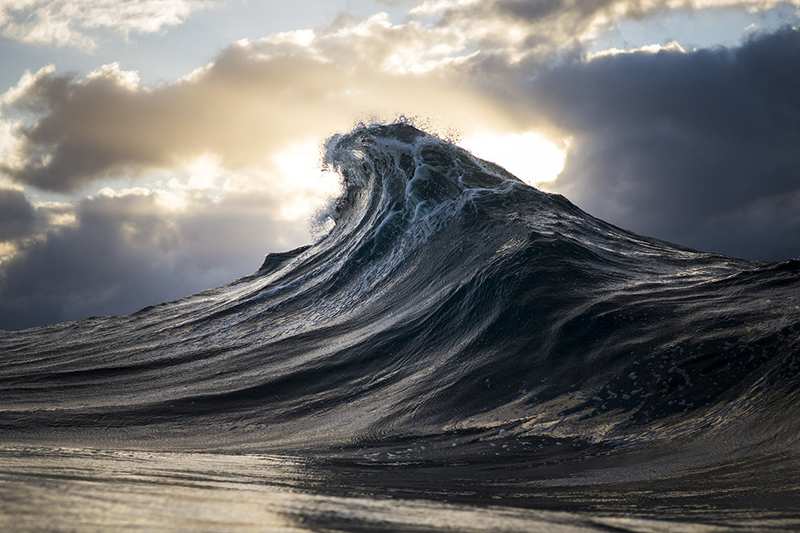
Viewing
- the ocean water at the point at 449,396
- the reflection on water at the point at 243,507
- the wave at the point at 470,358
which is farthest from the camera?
the wave at the point at 470,358

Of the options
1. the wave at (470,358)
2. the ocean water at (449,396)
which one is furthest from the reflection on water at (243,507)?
the wave at (470,358)

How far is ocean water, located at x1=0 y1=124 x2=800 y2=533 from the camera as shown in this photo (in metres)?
1.99

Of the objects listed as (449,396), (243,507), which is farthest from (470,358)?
(243,507)

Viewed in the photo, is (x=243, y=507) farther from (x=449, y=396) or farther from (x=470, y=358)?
(x=470, y=358)

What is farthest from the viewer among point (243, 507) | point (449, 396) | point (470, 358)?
point (470, 358)

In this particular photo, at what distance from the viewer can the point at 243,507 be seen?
5.32 ft

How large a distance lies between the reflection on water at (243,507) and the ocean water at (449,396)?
0.01 metres

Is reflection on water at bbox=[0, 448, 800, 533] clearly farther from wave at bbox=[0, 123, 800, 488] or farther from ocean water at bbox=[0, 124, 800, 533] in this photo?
wave at bbox=[0, 123, 800, 488]

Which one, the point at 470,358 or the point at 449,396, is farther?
the point at 470,358

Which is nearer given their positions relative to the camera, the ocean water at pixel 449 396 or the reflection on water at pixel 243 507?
the reflection on water at pixel 243 507

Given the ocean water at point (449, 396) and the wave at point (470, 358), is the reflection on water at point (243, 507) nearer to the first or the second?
the ocean water at point (449, 396)

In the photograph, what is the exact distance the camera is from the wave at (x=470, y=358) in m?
4.39

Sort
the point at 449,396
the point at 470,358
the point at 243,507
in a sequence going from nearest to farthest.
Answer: the point at 243,507 < the point at 449,396 < the point at 470,358

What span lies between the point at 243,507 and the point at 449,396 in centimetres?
393
